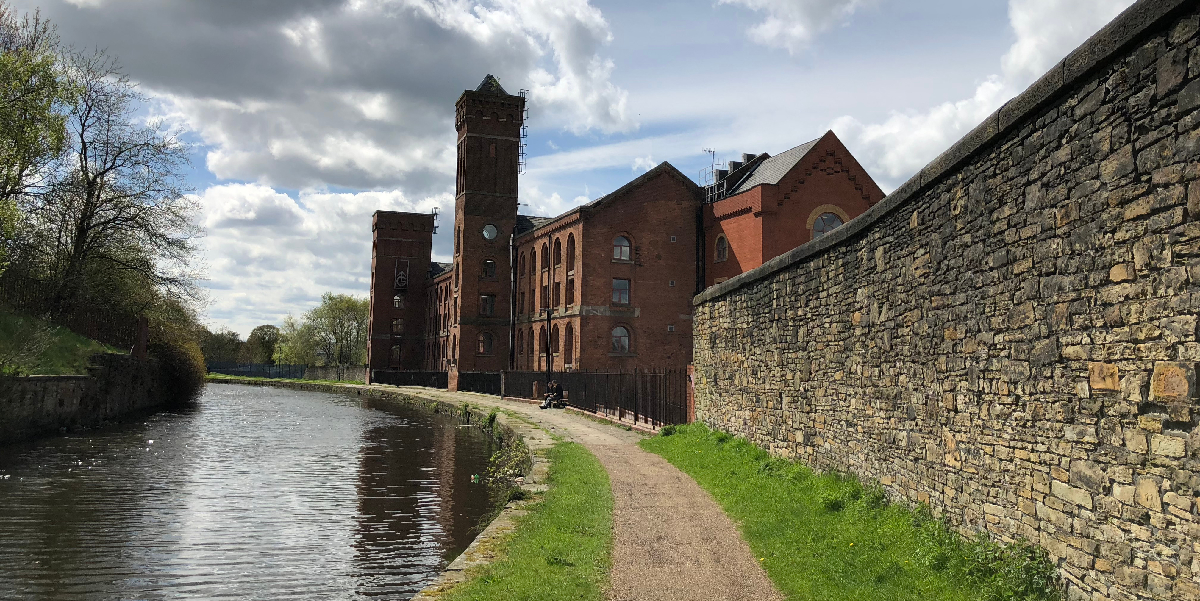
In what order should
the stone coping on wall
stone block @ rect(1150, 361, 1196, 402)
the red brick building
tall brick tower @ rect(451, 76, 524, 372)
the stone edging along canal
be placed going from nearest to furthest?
stone block @ rect(1150, 361, 1196, 402) < the stone coping on wall < the stone edging along canal < the red brick building < tall brick tower @ rect(451, 76, 524, 372)

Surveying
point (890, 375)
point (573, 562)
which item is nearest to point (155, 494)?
point (573, 562)

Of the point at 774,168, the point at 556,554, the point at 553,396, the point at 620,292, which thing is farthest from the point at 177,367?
the point at 556,554

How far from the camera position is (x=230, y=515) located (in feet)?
39.4

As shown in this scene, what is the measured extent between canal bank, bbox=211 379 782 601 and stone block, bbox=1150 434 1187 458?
3068 mm

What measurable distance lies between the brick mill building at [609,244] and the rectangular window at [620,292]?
74 millimetres

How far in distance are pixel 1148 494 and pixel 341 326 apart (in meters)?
94.4

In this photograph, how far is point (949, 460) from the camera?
7500mm

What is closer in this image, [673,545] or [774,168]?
[673,545]

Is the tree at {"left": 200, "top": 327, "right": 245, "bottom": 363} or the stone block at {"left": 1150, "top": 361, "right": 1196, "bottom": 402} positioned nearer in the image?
the stone block at {"left": 1150, "top": 361, "right": 1196, "bottom": 402}

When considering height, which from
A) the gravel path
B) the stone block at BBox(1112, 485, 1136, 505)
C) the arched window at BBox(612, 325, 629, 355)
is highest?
the arched window at BBox(612, 325, 629, 355)

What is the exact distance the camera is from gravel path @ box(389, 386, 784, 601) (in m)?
6.73

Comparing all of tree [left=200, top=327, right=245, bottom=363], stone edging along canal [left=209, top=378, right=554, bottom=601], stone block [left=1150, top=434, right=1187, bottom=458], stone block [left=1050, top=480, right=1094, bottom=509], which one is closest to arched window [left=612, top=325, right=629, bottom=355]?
stone edging along canal [left=209, top=378, right=554, bottom=601]

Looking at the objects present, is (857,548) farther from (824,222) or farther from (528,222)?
(528,222)

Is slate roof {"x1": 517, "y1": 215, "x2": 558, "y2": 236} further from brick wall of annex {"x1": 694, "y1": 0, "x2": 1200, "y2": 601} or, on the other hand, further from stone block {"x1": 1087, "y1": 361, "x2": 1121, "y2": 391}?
stone block {"x1": 1087, "y1": 361, "x2": 1121, "y2": 391}
